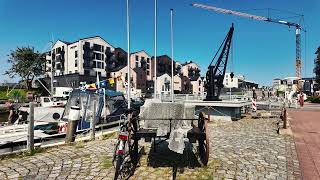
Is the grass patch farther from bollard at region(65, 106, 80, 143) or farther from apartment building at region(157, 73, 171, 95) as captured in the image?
apartment building at region(157, 73, 171, 95)

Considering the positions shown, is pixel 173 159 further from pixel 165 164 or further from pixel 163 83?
pixel 163 83

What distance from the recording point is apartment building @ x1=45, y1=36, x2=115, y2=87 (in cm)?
7144

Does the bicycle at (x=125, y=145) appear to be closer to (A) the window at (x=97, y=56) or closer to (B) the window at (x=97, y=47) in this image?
(A) the window at (x=97, y=56)

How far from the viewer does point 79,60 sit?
7169 cm

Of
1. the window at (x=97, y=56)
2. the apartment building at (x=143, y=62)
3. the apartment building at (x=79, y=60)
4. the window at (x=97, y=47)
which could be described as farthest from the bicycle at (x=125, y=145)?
the apartment building at (x=143, y=62)

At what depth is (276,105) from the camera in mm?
30844

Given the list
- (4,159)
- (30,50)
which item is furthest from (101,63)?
(4,159)

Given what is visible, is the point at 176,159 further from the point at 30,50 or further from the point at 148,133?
the point at 30,50

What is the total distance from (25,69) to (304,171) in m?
73.2

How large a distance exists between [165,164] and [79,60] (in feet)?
225

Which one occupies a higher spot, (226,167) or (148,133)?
(148,133)

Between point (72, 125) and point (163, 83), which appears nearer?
point (72, 125)

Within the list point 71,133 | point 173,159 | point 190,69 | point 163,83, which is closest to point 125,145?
point 173,159

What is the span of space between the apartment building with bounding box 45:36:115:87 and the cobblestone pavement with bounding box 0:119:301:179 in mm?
62834
